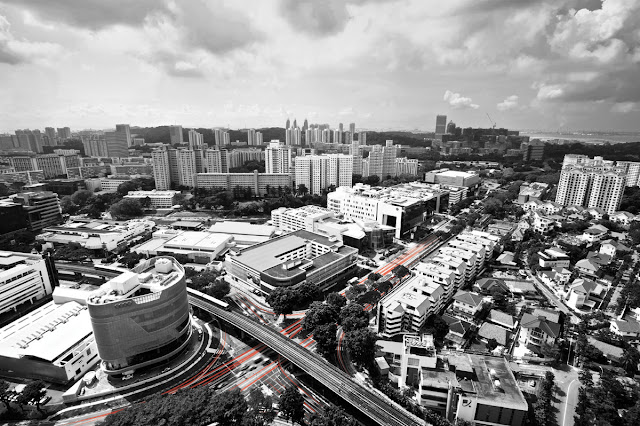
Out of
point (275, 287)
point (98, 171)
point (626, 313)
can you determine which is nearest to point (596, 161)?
point (626, 313)

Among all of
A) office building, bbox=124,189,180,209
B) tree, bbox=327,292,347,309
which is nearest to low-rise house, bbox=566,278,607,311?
tree, bbox=327,292,347,309

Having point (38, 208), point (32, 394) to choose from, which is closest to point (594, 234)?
point (32, 394)

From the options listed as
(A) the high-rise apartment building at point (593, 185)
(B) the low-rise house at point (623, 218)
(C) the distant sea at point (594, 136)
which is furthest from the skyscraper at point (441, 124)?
(B) the low-rise house at point (623, 218)

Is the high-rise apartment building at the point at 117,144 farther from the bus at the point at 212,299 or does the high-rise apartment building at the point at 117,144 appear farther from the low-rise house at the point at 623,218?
the low-rise house at the point at 623,218

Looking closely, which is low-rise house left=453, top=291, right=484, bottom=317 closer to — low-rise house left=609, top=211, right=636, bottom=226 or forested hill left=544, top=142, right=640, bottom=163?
low-rise house left=609, top=211, right=636, bottom=226

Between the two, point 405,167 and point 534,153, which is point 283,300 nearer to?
point 405,167

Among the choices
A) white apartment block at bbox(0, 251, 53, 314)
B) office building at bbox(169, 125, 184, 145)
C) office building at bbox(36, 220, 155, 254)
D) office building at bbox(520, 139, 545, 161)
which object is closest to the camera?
white apartment block at bbox(0, 251, 53, 314)

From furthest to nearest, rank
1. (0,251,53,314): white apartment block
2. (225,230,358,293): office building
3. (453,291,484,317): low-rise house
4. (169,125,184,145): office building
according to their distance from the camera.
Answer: (169,125,184,145): office building < (225,230,358,293): office building < (0,251,53,314): white apartment block < (453,291,484,317): low-rise house
